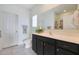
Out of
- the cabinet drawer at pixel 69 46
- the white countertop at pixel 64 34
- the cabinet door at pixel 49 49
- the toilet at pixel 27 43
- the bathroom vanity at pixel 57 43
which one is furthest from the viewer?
the toilet at pixel 27 43

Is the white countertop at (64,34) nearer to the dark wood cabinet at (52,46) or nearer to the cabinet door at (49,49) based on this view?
the dark wood cabinet at (52,46)

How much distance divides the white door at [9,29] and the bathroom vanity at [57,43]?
0.42 m

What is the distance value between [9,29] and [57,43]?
3.34 feet

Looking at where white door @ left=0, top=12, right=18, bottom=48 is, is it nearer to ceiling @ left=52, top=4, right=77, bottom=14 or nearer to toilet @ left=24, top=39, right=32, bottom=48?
toilet @ left=24, top=39, right=32, bottom=48

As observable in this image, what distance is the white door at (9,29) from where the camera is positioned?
2059 millimetres

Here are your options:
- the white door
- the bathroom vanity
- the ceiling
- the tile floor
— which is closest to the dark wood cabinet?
the bathroom vanity

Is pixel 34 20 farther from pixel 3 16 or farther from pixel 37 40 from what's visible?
pixel 3 16

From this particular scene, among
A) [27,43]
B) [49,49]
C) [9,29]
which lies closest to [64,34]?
[49,49]

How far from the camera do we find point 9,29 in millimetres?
2109

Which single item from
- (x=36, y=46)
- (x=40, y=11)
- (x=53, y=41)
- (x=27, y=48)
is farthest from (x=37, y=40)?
(x=40, y=11)

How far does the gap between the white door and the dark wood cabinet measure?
421mm

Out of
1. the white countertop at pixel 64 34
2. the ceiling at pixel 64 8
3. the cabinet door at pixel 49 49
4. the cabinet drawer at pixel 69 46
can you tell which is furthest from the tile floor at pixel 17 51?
the ceiling at pixel 64 8

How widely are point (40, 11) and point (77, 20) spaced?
797 mm

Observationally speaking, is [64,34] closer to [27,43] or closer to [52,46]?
[52,46]
